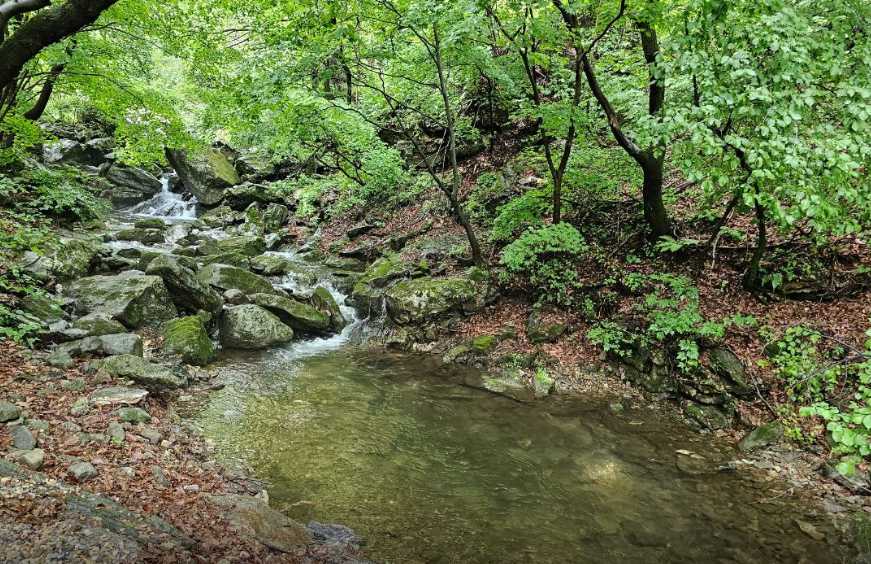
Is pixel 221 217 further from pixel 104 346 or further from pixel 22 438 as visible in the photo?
pixel 22 438

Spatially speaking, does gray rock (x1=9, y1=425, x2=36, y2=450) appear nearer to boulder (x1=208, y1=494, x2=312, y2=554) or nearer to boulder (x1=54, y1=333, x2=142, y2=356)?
boulder (x1=208, y1=494, x2=312, y2=554)

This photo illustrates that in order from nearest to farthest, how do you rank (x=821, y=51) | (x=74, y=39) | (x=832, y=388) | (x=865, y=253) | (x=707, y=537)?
(x=707, y=537)
(x=821, y=51)
(x=832, y=388)
(x=865, y=253)
(x=74, y=39)

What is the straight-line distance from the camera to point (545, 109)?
369 inches

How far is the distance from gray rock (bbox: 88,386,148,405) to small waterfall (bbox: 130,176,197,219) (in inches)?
756

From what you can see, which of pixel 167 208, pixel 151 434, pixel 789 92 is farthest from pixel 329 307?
pixel 167 208

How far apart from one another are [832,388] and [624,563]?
14.1 feet

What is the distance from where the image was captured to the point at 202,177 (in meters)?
23.1

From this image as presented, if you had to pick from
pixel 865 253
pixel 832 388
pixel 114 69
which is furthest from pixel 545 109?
pixel 114 69

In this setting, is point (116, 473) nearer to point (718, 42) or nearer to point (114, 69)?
point (718, 42)

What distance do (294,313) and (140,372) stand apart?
4715 millimetres

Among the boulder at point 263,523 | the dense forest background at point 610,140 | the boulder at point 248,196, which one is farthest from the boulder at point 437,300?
the boulder at point 248,196

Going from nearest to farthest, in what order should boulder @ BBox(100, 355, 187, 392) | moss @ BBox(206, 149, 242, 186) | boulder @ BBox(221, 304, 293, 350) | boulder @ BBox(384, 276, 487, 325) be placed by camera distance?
1. boulder @ BBox(100, 355, 187, 392)
2. boulder @ BBox(221, 304, 293, 350)
3. boulder @ BBox(384, 276, 487, 325)
4. moss @ BBox(206, 149, 242, 186)

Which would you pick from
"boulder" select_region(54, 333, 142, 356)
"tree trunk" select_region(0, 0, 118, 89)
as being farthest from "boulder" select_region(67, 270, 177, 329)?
"tree trunk" select_region(0, 0, 118, 89)

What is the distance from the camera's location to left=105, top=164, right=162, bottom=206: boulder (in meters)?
22.9
